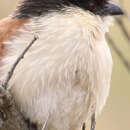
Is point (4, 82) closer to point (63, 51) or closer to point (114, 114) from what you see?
point (63, 51)

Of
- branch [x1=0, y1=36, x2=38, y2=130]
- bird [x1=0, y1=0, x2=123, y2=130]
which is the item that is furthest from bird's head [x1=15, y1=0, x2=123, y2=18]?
branch [x1=0, y1=36, x2=38, y2=130]

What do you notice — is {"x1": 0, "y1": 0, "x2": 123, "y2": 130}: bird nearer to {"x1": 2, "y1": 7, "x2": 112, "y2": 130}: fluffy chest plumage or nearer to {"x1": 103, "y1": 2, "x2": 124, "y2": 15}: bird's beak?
{"x1": 2, "y1": 7, "x2": 112, "y2": 130}: fluffy chest plumage

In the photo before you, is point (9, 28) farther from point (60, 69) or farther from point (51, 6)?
point (60, 69)

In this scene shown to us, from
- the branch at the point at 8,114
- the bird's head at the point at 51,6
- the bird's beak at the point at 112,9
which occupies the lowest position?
the branch at the point at 8,114

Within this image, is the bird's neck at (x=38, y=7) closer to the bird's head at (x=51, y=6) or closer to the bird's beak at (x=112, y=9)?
the bird's head at (x=51, y=6)

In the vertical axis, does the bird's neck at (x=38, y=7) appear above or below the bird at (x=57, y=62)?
above

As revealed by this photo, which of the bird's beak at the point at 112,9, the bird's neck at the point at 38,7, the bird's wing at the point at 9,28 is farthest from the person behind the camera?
the bird's beak at the point at 112,9

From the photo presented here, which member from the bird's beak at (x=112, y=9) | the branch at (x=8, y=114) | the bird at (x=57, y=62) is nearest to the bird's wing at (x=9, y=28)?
the bird at (x=57, y=62)

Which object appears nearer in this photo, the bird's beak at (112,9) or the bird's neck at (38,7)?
the bird's neck at (38,7)

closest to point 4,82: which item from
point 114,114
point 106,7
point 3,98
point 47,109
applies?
point 3,98
